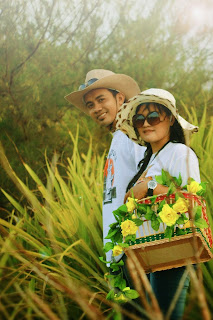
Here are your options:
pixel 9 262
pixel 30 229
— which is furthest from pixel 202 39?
pixel 9 262

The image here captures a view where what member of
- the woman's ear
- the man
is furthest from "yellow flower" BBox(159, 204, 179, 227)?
the woman's ear

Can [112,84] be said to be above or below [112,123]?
above

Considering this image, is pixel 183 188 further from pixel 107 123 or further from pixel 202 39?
pixel 202 39

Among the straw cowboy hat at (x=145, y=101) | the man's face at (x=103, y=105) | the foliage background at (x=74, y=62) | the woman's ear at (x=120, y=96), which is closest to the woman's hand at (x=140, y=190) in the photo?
the straw cowboy hat at (x=145, y=101)

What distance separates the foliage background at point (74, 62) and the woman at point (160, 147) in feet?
9.81

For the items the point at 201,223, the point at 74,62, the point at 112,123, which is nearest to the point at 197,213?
the point at 201,223

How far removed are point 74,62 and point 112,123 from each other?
3.46 metres

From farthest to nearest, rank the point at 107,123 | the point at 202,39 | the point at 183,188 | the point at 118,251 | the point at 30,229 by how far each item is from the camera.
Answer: the point at 202,39, the point at 30,229, the point at 107,123, the point at 118,251, the point at 183,188

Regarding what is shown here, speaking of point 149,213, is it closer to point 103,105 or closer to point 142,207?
point 142,207

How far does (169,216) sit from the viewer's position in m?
1.31

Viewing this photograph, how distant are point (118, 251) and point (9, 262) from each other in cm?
119

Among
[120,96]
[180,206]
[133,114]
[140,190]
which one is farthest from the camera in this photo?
[120,96]

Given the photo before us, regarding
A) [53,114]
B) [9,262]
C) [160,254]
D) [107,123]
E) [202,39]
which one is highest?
[202,39]

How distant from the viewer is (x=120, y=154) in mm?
1840
